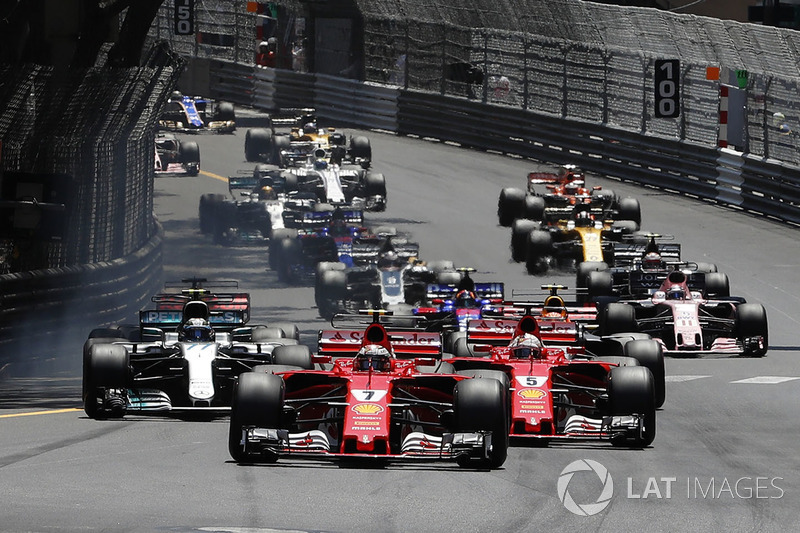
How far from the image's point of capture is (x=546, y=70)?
42406mm

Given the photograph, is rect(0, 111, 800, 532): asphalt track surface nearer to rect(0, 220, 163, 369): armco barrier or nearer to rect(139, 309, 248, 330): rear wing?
rect(0, 220, 163, 369): armco barrier

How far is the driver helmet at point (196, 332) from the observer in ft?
59.1

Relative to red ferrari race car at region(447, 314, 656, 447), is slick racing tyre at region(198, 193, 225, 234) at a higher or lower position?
higher

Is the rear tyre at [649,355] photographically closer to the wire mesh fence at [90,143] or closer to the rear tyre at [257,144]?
the wire mesh fence at [90,143]

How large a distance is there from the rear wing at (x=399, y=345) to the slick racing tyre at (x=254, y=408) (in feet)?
7.87

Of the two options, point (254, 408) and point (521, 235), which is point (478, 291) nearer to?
point (521, 235)

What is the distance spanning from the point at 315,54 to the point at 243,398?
36900mm

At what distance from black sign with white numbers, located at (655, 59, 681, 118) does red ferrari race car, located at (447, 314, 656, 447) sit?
21046mm

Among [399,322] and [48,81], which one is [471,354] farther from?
[48,81]

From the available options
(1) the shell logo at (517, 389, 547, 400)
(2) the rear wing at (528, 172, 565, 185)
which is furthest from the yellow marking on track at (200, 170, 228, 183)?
(1) the shell logo at (517, 389, 547, 400)

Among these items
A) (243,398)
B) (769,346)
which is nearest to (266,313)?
(769,346)

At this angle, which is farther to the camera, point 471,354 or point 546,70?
point 546,70

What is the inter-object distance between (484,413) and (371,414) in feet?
3.32

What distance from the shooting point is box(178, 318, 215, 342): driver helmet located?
709 inches
